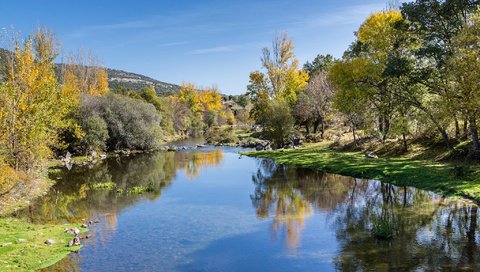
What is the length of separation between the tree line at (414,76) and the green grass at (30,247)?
25282mm

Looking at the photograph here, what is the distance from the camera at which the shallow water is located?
52.5 feet

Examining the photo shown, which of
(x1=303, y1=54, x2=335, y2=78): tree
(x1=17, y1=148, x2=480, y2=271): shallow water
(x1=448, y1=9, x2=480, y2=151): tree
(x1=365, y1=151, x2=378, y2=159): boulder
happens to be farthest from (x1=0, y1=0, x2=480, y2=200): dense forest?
(x1=303, y1=54, x2=335, y2=78): tree

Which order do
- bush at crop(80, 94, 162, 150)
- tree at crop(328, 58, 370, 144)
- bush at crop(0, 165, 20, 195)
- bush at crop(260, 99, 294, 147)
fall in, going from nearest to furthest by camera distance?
bush at crop(0, 165, 20, 195), tree at crop(328, 58, 370, 144), bush at crop(260, 99, 294, 147), bush at crop(80, 94, 162, 150)

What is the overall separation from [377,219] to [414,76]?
59.8ft

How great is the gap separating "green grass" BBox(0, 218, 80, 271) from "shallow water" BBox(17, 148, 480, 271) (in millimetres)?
759

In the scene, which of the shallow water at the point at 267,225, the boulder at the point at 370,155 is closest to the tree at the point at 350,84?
the boulder at the point at 370,155

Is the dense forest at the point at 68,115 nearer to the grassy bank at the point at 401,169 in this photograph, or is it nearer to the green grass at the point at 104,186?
the green grass at the point at 104,186

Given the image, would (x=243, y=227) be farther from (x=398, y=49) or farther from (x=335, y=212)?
(x=398, y=49)

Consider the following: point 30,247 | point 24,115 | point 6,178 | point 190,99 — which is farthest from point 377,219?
point 190,99

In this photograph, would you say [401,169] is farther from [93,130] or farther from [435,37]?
[93,130]

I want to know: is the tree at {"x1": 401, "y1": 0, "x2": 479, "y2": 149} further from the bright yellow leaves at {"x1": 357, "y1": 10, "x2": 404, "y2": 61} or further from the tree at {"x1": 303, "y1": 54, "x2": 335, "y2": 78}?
the tree at {"x1": 303, "y1": 54, "x2": 335, "y2": 78}

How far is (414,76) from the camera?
34.6m

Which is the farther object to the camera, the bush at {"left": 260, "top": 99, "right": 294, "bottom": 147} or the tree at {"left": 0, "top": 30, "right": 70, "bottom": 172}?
the bush at {"left": 260, "top": 99, "right": 294, "bottom": 147}

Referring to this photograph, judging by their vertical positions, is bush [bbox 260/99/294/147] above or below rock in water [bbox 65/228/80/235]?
above
